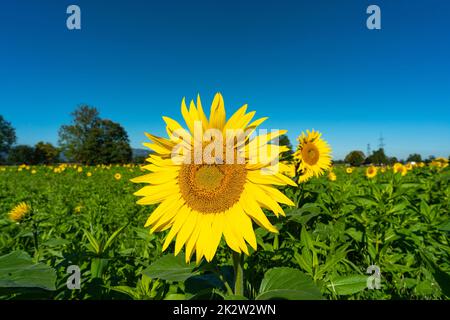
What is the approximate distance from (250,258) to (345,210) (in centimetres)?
164

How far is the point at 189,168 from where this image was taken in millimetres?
1525

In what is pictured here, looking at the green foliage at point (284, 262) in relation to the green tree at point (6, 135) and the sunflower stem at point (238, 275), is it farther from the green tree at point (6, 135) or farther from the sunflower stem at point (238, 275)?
the green tree at point (6, 135)

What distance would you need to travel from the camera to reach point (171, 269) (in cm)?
146

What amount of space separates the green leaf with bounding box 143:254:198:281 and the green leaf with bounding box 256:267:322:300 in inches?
14.3

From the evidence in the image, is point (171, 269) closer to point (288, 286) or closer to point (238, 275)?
point (238, 275)

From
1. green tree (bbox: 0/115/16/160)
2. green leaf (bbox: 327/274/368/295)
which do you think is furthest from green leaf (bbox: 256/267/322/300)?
green tree (bbox: 0/115/16/160)

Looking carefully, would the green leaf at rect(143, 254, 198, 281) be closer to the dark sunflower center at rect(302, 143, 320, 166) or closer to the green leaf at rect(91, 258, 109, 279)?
the green leaf at rect(91, 258, 109, 279)

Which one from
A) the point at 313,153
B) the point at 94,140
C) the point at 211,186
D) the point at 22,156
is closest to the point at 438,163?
the point at 313,153

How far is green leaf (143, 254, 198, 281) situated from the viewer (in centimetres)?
137

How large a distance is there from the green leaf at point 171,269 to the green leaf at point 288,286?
36 centimetres

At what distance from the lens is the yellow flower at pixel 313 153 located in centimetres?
435

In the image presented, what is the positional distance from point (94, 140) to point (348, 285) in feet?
183

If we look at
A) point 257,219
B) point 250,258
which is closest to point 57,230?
point 250,258
